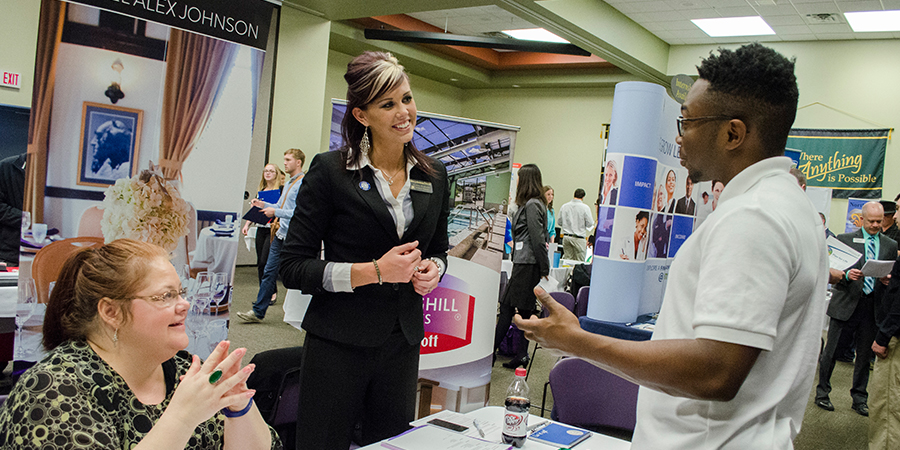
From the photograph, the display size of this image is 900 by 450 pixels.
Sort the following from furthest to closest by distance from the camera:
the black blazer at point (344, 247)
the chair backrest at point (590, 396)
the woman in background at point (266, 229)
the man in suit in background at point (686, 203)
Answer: the woman in background at point (266, 229) → the man in suit in background at point (686, 203) → the chair backrest at point (590, 396) → the black blazer at point (344, 247)

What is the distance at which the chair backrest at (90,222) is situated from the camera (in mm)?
2199

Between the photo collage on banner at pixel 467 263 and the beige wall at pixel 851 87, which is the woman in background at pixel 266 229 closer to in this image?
the photo collage on banner at pixel 467 263

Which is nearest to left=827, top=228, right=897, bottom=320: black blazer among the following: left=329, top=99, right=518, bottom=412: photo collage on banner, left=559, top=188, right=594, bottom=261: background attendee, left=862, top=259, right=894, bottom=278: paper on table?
left=862, top=259, right=894, bottom=278: paper on table

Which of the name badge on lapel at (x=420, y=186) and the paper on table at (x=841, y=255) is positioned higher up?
the name badge on lapel at (x=420, y=186)

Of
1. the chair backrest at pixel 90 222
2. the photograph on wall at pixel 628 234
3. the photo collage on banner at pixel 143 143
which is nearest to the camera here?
the photo collage on banner at pixel 143 143

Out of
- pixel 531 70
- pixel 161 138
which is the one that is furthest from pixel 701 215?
pixel 531 70

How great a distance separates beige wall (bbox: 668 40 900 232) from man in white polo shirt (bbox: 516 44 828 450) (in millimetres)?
9664

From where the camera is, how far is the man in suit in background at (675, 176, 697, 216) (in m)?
3.80

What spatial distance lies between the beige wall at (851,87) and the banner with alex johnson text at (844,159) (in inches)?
5.4

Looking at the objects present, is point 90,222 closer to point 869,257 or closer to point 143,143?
point 143,143

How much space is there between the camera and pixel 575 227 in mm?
8648

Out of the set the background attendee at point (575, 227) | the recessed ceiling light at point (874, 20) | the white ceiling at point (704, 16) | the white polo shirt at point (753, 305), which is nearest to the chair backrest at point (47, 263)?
the white polo shirt at point (753, 305)

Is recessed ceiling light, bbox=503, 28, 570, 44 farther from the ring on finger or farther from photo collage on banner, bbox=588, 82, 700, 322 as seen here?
the ring on finger

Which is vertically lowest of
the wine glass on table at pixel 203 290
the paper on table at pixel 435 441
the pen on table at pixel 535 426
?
the pen on table at pixel 535 426
